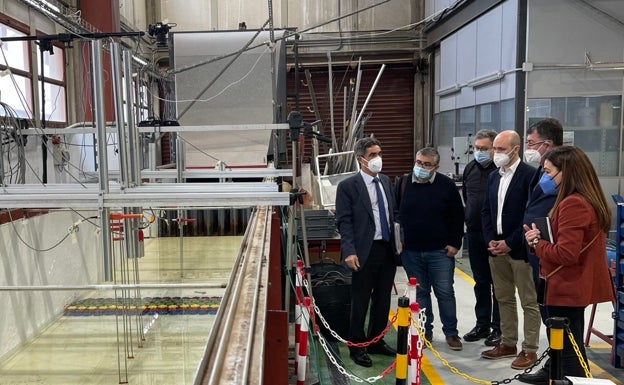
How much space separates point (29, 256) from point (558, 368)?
5106mm

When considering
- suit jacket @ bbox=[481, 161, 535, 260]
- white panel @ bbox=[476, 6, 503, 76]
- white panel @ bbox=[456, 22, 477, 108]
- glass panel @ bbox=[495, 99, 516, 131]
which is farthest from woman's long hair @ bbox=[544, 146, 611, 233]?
white panel @ bbox=[456, 22, 477, 108]

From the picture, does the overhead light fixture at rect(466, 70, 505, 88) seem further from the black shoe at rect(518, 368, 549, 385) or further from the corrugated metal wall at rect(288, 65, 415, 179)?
the black shoe at rect(518, 368, 549, 385)

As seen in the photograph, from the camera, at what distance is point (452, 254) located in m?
4.11

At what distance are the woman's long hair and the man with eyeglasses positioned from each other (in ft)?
0.72

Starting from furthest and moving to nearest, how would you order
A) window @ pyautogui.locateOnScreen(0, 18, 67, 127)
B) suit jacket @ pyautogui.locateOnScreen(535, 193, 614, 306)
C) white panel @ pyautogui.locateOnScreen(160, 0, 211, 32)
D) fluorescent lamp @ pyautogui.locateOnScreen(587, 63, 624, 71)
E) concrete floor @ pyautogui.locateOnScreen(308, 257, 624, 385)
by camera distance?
white panel @ pyautogui.locateOnScreen(160, 0, 211, 32)
fluorescent lamp @ pyautogui.locateOnScreen(587, 63, 624, 71)
window @ pyautogui.locateOnScreen(0, 18, 67, 127)
concrete floor @ pyautogui.locateOnScreen(308, 257, 624, 385)
suit jacket @ pyautogui.locateOnScreen(535, 193, 614, 306)

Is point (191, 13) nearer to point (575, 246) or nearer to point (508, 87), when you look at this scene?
point (508, 87)

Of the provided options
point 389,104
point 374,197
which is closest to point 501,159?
point 374,197

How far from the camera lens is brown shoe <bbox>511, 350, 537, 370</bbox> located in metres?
3.73

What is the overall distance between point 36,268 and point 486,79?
22.3ft

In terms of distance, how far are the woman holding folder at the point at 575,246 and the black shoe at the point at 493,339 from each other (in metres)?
1.22

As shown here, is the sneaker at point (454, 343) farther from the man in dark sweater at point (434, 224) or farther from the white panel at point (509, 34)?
the white panel at point (509, 34)

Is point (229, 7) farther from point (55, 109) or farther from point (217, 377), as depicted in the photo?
point (217, 377)

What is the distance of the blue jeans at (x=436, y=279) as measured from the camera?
416cm

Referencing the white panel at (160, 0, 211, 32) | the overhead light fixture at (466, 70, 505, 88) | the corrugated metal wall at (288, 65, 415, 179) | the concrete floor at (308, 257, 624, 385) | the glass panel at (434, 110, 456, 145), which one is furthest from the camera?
the corrugated metal wall at (288, 65, 415, 179)
